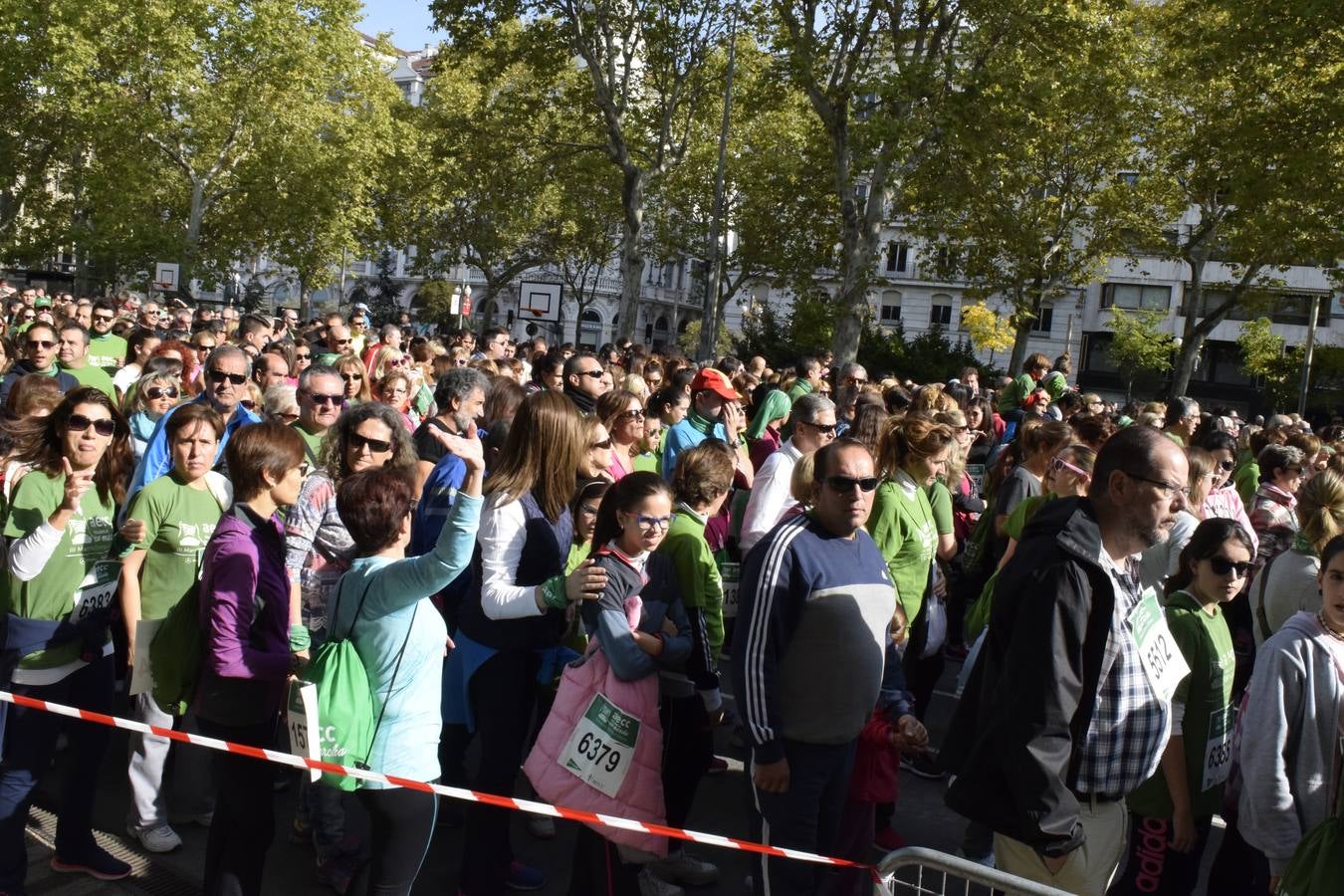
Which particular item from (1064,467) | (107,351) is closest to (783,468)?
(1064,467)

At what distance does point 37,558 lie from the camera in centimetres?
412

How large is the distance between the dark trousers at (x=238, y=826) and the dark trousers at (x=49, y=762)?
0.83 metres

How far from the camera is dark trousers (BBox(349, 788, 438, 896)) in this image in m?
3.46

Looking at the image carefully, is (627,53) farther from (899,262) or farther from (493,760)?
(899,262)

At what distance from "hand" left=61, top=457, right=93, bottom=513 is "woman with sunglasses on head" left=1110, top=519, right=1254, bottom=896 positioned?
154 inches

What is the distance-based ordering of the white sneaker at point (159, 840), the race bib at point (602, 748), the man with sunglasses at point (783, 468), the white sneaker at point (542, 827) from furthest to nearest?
the man with sunglasses at point (783, 468), the white sneaker at point (542, 827), the white sneaker at point (159, 840), the race bib at point (602, 748)

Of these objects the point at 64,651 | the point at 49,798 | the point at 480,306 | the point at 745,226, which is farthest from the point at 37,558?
the point at 480,306

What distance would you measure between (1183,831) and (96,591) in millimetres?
3925

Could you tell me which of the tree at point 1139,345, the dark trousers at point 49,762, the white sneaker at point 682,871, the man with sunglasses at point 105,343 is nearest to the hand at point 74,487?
the dark trousers at point 49,762

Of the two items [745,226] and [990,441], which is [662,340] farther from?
[990,441]

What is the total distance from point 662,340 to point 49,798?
2933 inches

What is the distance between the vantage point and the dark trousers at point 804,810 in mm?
3598

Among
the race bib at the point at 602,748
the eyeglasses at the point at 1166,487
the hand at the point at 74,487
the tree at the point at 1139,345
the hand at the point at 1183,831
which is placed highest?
the tree at the point at 1139,345

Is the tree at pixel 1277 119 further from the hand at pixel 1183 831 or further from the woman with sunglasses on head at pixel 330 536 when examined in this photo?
the woman with sunglasses on head at pixel 330 536
